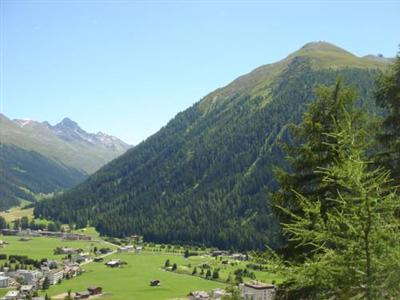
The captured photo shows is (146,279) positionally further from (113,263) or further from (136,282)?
(113,263)

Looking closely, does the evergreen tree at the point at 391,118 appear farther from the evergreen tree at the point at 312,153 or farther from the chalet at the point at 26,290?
the chalet at the point at 26,290

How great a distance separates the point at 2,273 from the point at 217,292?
8166 centimetres

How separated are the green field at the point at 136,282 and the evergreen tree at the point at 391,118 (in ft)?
337

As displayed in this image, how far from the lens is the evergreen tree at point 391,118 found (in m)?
25.3

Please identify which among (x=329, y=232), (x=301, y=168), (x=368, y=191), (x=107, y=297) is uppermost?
(x=301, y=168)

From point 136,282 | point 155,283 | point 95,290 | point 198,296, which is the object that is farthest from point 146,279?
point 198,296

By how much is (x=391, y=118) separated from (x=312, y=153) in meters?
5.09

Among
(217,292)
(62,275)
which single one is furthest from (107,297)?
(62,275)

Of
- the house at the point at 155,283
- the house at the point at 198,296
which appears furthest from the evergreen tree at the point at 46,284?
the house at the point at 198,296

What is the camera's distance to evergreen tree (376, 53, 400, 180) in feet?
83.1

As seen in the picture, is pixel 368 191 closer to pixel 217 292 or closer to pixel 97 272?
pixel 217 292

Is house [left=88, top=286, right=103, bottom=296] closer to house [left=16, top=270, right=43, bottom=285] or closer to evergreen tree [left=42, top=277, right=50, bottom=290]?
evergreen tree [left=42, top=277, right=50, bottom=290]

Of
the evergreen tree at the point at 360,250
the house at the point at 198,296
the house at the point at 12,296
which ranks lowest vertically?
the house at the point at 12,296

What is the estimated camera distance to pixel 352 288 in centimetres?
1219
